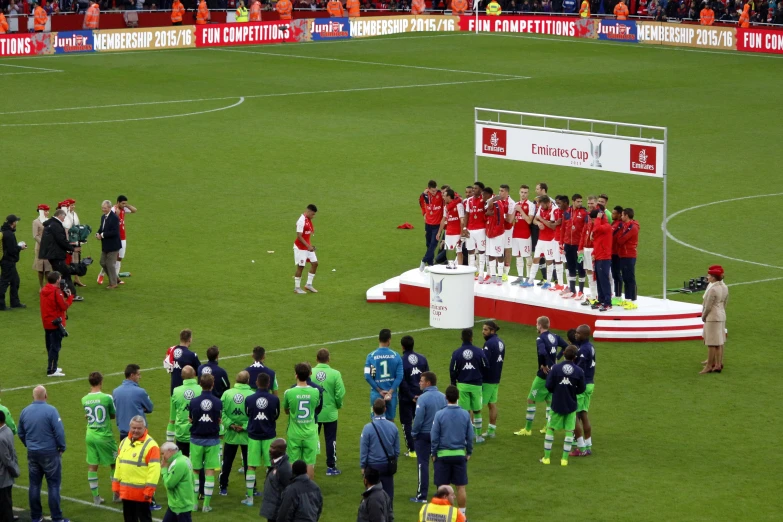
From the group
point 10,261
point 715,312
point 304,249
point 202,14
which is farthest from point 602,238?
point 202,14

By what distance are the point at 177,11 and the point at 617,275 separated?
43908 millimetres

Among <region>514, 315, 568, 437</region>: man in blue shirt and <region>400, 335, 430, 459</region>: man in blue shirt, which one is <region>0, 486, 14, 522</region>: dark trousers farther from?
<region>514, 315, 568, 437</region>: man in blue shirt

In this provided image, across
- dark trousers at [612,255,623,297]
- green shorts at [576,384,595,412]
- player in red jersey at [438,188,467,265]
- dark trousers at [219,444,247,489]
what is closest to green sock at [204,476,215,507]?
dark trousers at [219,444,247,489]

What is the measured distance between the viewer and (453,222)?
27.7 meters

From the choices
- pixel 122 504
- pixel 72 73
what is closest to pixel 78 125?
pixel 72 73

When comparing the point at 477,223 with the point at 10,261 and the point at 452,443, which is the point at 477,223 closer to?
the point at 10,261

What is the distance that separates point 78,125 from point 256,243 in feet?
55.4

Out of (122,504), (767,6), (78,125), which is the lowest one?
(122,504)

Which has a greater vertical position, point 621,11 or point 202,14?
point 621,11

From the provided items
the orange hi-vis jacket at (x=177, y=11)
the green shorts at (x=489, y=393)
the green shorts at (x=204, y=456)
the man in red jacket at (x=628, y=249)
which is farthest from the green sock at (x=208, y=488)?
the orange hi-vis jacket at (x=177, y=11)

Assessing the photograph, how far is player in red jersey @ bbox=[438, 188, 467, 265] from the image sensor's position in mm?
27344

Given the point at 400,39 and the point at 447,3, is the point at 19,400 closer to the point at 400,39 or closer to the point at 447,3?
the point at 400,39

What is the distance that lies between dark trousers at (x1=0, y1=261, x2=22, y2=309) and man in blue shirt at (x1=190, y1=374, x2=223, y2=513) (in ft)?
36.0

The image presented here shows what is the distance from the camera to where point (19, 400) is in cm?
2130
